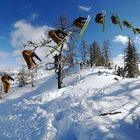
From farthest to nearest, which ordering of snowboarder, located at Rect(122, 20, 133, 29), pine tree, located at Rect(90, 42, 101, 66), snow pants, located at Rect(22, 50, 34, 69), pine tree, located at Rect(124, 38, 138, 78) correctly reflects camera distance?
pine tree, located at Rect(90, 42, 101, 66)
pine tree, located at Rect(124, 38, 138, 78)
snowboarder, located at Rect(122, 20, 133, 29)
snow pants, located at Rect(22, 50, 34, 69)

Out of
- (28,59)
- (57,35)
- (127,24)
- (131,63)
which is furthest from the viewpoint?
(131,63)

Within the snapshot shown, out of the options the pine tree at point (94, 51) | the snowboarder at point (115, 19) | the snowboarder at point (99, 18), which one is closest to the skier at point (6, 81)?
the snowboarder at point (99, 18)

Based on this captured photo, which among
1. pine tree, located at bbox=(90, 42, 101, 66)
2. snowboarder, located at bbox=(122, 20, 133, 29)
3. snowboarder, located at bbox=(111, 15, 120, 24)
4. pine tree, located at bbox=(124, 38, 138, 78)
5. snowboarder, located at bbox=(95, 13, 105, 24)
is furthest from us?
pine tree, located at bbox=(90, 42, 101, 66)

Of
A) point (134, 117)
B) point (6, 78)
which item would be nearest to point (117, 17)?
point (6, 78)

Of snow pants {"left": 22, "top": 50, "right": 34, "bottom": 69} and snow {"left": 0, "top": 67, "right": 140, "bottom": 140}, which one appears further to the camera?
snow {"left": 0, "top": 67, "right": 140, "bottom": 140}

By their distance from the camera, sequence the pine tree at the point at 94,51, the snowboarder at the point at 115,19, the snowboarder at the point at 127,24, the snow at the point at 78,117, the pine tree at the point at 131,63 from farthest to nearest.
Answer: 1. the pine tree at the point at 94,51
2. the pine tree at the point at 131,63
3. the snow at the point at 78,117
4. the snowboarder at the point at 127,24
5. the snowboarder at the point at 115,19

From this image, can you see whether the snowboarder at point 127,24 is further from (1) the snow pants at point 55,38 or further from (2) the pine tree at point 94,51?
(2) the pine tree at point 94,51

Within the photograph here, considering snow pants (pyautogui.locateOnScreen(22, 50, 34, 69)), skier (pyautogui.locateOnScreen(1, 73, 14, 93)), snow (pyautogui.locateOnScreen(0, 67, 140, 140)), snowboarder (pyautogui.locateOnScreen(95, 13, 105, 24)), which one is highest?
snowboarder (pyautogui.locateOnScreen(95, 13, 105, 24))

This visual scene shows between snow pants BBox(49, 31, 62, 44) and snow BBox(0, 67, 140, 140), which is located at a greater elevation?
snow pants BBox(49, 31, 62, 44)

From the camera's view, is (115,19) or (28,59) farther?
(115,19)

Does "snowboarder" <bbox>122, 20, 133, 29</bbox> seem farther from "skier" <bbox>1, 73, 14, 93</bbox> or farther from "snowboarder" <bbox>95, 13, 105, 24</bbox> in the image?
"skier" <bbox>1, 73, 14, 93</bbox>

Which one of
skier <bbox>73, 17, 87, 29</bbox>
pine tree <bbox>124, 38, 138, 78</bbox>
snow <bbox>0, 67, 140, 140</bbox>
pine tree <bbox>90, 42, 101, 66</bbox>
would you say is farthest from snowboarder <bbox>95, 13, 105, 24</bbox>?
pine tree <bbox>90, 42, 101, 66</bbox>

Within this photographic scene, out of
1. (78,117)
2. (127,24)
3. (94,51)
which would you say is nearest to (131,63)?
(94,51)

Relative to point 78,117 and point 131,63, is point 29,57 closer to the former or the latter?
point 78,117
